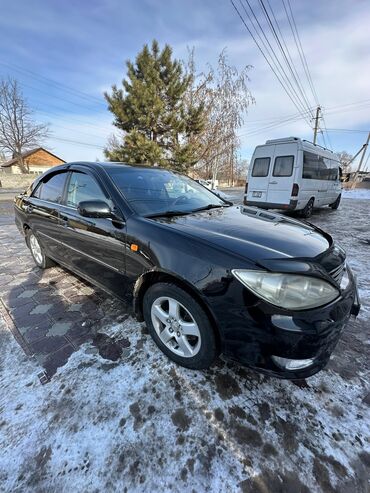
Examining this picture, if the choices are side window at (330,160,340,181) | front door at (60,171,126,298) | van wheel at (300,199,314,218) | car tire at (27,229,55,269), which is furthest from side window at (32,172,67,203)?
side window at (330,160,340,181)

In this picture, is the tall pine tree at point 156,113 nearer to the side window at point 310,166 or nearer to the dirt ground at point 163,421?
the side window at point 310,166

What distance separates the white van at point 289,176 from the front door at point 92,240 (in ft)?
21.2

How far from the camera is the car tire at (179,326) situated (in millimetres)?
1589

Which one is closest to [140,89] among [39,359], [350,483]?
[39,359]

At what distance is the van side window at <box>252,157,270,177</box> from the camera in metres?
7.86

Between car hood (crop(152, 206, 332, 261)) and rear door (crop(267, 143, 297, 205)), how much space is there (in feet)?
18.5

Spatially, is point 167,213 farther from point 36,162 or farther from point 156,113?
point 36,162

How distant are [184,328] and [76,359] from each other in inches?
37.6

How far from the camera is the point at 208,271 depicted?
1473 millimetres

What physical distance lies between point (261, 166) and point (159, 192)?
6640 mm

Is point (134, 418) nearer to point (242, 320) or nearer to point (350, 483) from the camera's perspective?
point (242, 320)

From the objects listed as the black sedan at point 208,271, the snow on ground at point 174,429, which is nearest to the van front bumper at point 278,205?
the black sedan at point 208,271

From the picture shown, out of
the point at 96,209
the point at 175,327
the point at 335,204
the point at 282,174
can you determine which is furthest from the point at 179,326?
the point at 335,204

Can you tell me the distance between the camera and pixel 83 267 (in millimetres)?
2605
